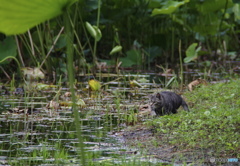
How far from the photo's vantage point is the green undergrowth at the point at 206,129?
119 inches

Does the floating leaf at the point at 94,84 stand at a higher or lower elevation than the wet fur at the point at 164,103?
higher

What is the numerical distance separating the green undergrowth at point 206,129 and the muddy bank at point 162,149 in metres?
0.03

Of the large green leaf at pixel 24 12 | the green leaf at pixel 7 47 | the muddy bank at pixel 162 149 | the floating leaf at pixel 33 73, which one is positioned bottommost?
the muddy bank at pixel 162 149

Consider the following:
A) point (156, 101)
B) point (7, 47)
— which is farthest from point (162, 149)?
point (7, 47)

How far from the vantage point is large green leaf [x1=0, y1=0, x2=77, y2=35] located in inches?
78.2

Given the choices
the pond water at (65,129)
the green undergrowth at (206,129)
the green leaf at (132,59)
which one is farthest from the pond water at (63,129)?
the green leaf at (132,59)

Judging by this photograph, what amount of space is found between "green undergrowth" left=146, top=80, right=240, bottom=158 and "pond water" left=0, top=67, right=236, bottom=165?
302 mm

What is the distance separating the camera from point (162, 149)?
125 inches

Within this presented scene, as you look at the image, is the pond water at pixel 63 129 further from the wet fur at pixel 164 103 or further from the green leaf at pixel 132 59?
the green leaf at pixel 132 59

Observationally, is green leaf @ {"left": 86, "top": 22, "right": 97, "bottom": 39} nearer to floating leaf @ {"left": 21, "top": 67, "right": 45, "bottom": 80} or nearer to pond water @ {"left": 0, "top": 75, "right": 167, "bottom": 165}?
pond water @ {"left": 0, "top": 75, "right": 167, "bottom": 165}

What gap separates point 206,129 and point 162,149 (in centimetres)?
39

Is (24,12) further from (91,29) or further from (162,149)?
(91,29)

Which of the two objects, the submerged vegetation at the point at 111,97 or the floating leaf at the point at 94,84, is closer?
the submerged vegetation at the point at 111,97

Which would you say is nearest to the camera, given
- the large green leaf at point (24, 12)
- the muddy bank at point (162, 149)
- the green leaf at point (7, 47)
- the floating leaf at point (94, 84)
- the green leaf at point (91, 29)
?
the large green leaf at point (24, 12)
